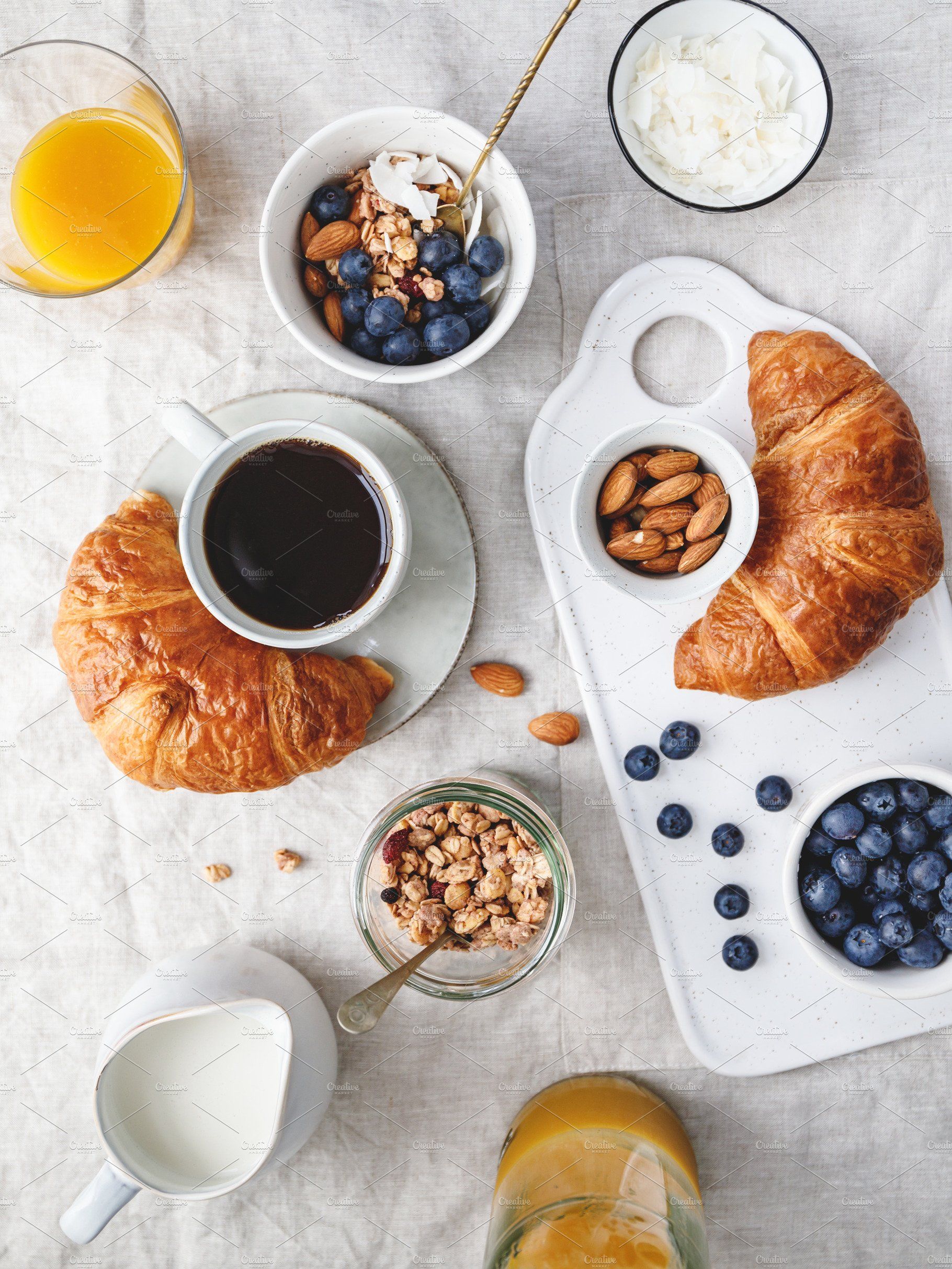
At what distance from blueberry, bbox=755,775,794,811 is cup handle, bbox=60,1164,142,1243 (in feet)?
3.09

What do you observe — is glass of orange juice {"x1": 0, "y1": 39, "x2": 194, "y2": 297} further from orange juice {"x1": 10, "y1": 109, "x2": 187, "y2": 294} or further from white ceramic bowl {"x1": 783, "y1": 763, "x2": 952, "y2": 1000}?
white ceramic bowl {"x1": 783, "y1": 763, "x2": 952, "y2": 1000}

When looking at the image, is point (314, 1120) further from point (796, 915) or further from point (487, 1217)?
point (796, 915)

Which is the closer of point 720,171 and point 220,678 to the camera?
point 220,678

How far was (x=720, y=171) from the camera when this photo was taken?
3.96ft

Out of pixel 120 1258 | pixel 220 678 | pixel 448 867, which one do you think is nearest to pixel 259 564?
pixel 220 678

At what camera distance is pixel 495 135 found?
3.42ft

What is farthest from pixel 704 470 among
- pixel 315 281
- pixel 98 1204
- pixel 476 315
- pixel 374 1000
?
pixel 98 1204

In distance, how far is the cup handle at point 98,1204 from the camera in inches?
43.3

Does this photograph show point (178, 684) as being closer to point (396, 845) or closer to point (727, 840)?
point (396, 845)

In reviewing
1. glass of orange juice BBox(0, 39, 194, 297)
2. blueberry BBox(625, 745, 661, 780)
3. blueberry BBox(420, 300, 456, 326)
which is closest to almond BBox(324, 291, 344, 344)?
blueberry BBox(420, 300, 456, 326)

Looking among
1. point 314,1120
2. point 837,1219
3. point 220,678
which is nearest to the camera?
point 220,678

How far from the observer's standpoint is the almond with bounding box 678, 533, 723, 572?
1.12 metres

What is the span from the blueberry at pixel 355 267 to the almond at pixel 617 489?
15.6 inches

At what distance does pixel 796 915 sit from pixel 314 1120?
69 centimetres
